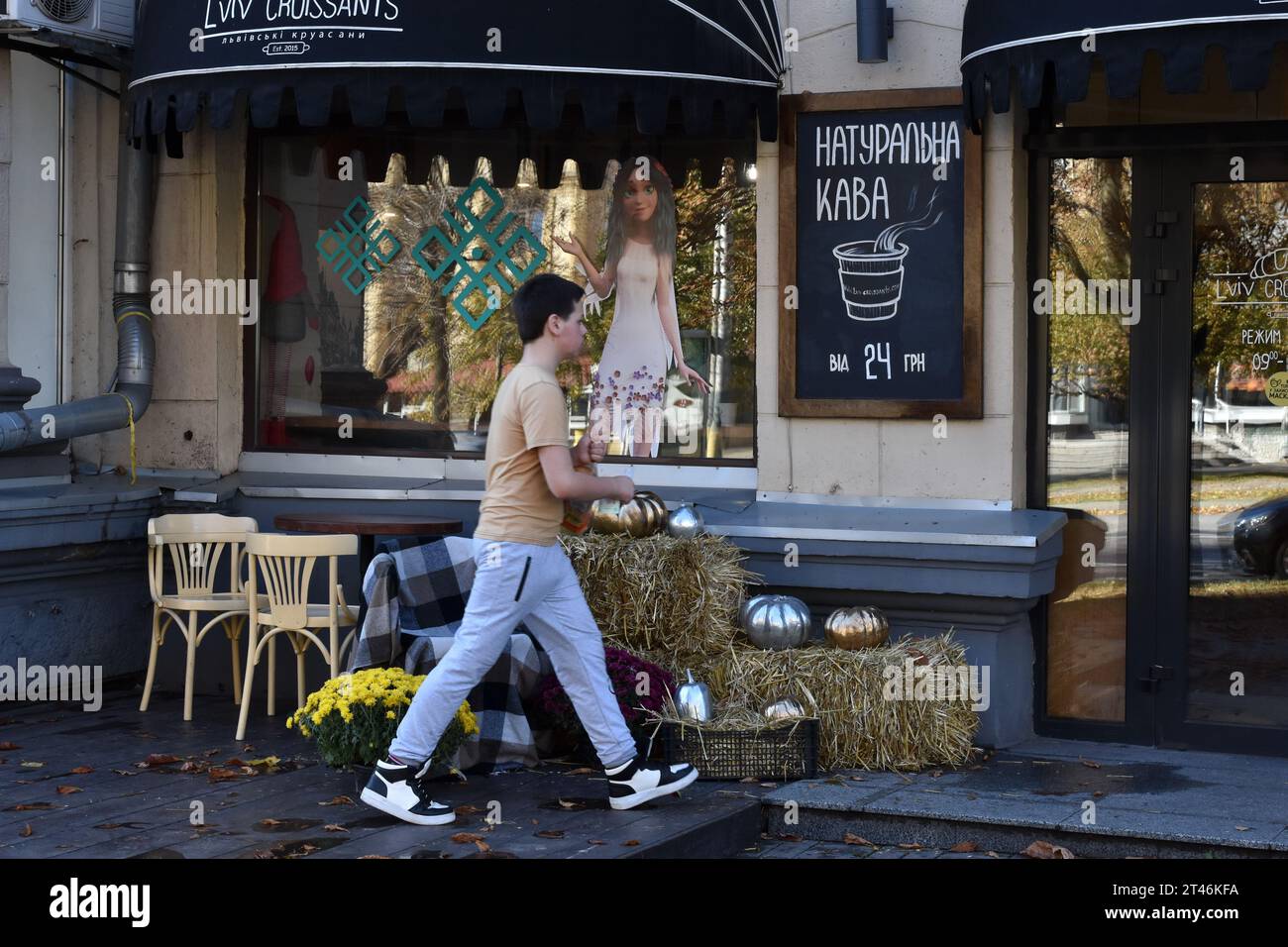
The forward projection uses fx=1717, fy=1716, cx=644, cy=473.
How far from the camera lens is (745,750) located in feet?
22.9

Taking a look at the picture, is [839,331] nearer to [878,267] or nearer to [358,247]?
[878,267]

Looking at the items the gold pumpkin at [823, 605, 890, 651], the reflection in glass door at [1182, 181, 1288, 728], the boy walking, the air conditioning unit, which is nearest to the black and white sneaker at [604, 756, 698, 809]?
the boy walking

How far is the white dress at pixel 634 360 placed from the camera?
8.86 metres

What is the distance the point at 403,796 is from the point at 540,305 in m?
1.82

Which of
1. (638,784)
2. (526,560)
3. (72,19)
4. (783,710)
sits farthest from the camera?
(72,19)

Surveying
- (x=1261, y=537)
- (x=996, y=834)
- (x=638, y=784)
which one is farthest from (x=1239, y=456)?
(x=638, y=784)

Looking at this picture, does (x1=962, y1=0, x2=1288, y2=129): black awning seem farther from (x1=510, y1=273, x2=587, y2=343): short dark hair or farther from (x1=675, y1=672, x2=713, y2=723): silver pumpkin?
(x1=675, y1=672, x2=713, y2=723): silver pumpkin

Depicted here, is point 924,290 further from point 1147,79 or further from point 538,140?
point 538,140

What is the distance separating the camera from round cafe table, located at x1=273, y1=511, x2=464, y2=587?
25.0 feet

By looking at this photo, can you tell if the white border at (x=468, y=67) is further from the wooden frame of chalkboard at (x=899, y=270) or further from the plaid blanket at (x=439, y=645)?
the plaid blanket at (x=439, y=645)

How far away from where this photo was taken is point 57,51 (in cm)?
895

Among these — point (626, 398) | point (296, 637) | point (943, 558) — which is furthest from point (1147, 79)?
point (296, 637)

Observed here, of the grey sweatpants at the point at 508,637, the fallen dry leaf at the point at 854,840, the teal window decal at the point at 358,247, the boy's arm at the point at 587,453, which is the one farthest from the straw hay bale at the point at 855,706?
the teal window decal at the point at 358,247

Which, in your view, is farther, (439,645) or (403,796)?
(439,645)
